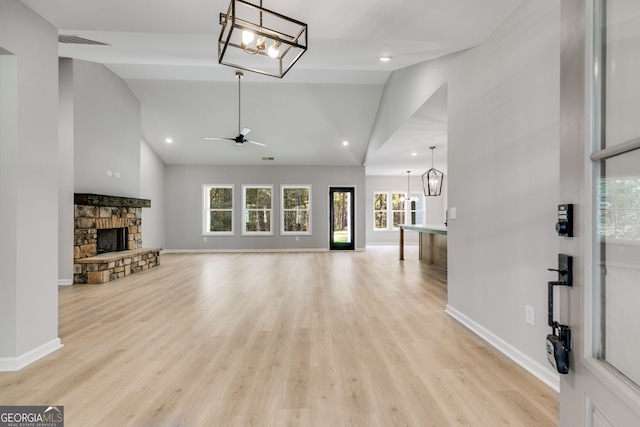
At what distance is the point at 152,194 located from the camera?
842cm

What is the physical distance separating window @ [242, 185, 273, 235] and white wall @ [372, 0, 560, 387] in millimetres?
6879

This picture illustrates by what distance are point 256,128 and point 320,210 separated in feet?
10.6

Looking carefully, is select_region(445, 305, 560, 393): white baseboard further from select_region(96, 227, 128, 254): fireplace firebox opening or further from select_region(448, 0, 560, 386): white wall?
select_region(96, 227, 128, 254): fireplace firebox opening

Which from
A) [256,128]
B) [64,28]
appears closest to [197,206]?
[256,128]

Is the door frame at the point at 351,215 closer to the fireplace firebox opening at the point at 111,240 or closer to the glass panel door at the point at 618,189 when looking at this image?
the fireplace firebox opening at the point at 111,240

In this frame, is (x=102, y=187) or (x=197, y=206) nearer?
(x=102, y=187)

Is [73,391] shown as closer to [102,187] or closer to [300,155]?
[102,187]

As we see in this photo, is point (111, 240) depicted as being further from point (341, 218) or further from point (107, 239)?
point (341, 218)

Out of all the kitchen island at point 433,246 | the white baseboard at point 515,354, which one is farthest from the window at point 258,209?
the white baseboard at point 515,354

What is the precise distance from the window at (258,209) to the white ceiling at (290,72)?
3.08 ft

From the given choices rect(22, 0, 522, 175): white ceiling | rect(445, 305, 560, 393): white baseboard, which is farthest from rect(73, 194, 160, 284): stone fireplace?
rect(445, 305, 560, 393): white baseboard

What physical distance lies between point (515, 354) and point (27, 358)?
12.2 feet

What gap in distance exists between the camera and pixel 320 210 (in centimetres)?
944

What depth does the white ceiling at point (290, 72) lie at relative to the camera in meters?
2.31
